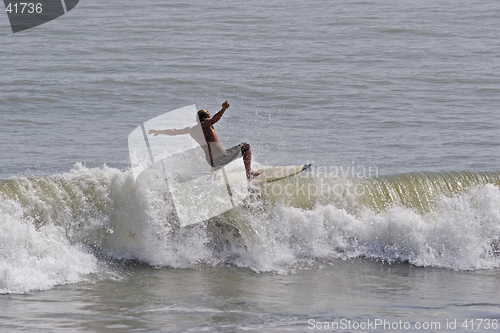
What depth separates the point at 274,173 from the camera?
8.77 metres

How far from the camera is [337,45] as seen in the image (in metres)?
19.2

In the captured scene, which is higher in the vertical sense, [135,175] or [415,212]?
[135,175]

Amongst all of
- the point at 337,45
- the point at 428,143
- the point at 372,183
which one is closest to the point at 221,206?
the point at 372,183

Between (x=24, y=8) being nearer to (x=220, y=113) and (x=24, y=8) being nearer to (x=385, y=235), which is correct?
(x=220, y=113)

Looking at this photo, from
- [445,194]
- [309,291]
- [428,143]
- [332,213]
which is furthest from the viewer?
[428,143]

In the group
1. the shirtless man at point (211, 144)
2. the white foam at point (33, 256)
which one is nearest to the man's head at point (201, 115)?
the shirtless man at point (211, 144)

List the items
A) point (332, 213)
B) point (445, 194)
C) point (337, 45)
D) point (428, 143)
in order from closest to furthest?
point (332, 213) → point (445, 194) → point (428, 143) → point (337, 45)

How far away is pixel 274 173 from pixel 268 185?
0.22 metres

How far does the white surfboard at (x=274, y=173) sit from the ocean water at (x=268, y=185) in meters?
0.15

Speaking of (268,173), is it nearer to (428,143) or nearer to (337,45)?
(428,143)

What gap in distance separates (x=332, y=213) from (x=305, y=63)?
994cm

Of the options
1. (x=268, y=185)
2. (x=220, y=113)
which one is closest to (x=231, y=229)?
(x=268, y=185)

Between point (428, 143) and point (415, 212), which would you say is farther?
point (428, 143)

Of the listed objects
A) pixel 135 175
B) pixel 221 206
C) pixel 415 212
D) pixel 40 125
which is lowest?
pixel 415 212
